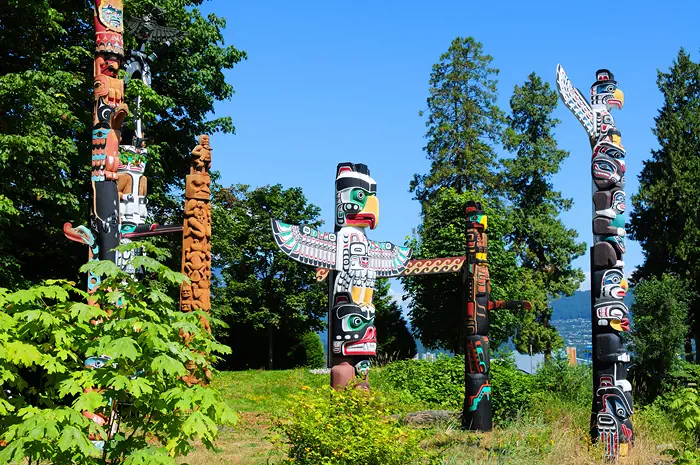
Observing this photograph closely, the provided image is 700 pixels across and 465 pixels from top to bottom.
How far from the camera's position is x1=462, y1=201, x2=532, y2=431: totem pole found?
12234 mm

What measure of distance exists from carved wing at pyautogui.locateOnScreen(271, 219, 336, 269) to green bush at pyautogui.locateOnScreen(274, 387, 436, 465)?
236cm

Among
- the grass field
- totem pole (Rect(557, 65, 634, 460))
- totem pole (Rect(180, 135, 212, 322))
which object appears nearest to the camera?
the grass field

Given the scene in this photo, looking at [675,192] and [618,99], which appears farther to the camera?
[675,192]

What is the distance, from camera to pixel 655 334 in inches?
761

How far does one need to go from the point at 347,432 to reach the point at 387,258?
4.28 metres

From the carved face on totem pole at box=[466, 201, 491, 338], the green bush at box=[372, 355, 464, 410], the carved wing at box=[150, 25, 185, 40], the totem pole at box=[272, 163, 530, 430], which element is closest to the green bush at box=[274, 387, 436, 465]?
the totem pole at box=[272, 163, 530, 430]

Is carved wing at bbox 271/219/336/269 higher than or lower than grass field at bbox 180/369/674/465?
higher

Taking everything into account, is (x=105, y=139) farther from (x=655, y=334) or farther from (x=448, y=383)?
(x=655, y=334)

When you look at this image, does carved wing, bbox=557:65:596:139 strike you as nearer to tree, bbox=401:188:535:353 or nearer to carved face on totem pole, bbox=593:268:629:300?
carved face on totem pole, bbox=593:268:629:300

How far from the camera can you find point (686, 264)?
25125mm

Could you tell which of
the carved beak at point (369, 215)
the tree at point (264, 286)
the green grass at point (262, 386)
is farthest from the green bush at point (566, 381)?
the tree at point (264, 286)

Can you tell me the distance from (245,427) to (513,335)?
17285 millimetres

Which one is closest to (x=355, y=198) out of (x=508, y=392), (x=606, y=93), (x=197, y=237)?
(x=197, y=237)

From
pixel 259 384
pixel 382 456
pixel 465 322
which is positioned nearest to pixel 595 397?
pixel 465 322
